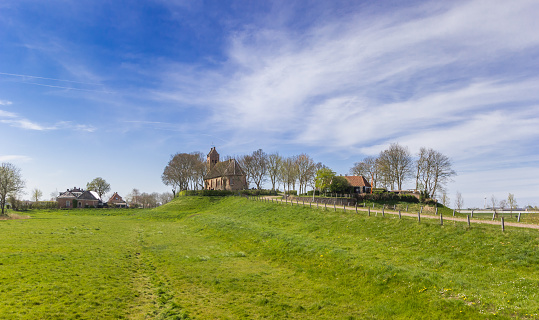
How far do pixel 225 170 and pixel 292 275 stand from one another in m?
79.9

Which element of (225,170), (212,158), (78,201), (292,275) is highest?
(212,158)

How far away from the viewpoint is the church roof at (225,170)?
94.9m

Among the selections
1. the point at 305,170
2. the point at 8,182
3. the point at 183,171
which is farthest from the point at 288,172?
the point at 8,182

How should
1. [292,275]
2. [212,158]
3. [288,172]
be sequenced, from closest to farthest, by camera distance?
1. [292,275]
2. [288,172]
3. [212,158]

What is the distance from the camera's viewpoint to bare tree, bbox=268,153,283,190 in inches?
3902

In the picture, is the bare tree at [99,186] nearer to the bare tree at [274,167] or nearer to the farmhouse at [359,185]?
the bare tree at [274,167]

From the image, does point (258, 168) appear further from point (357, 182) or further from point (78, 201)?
point (78, 201)

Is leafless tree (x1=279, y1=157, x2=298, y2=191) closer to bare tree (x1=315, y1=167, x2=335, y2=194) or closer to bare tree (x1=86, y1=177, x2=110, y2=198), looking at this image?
bare tree (x1=315, y1=167, x2=335, y2=194)

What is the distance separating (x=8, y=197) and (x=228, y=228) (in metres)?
73.6

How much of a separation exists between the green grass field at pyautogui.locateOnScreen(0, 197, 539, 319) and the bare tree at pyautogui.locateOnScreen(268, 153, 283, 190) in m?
70.0

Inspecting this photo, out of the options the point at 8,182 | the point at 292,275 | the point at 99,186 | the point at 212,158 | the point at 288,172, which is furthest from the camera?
the point at 99,186

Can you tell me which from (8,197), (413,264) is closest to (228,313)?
(413,264)

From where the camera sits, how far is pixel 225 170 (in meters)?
97.4

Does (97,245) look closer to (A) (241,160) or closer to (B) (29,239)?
(B) (29,239)
